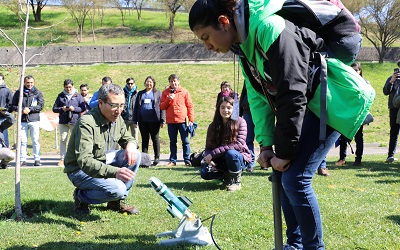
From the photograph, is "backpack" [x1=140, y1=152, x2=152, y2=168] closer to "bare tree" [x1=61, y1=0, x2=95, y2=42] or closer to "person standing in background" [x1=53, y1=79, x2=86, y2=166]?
"person standing in background" [x1=53, y1=79, x2=86, y2=166]

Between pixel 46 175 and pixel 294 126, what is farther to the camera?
pixel 46 175

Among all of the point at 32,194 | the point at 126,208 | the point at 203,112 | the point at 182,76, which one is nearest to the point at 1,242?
the point at 126,208

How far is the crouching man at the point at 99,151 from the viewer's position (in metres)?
4.95

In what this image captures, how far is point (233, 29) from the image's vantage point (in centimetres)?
312

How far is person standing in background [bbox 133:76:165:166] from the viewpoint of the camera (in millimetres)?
11648

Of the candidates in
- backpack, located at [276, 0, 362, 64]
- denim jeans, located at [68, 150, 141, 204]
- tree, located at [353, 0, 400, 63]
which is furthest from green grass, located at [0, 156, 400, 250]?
tree, located at [353, 0, 400, 63]

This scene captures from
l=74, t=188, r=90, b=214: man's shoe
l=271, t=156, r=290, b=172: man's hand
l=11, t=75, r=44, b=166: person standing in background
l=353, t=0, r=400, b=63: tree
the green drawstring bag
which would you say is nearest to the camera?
the green drawstring bag

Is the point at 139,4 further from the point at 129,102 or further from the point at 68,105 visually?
the point at 68,105

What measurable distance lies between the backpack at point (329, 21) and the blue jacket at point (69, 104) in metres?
9.65

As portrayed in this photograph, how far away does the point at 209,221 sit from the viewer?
5.05 metres

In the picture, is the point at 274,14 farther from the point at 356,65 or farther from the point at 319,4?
the point at 356,65

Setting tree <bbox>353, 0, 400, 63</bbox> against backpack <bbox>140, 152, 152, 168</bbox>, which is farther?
tree <bbox>353, 0, 400, 63</bbox>

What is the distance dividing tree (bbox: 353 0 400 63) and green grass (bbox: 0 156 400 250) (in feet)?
93.3

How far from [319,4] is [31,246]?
130 inches
